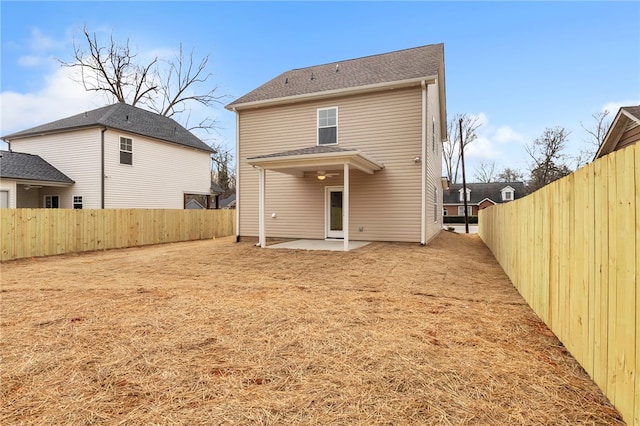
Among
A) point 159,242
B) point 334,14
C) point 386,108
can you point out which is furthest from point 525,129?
point 159,242

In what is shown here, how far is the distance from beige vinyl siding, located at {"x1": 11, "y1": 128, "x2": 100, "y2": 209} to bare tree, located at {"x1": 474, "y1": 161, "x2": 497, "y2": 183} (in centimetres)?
4801

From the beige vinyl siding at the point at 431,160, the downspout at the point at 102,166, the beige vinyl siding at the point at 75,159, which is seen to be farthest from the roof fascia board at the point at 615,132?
the beige vinyl siding at the point at 75,159

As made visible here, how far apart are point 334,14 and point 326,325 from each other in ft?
51.2

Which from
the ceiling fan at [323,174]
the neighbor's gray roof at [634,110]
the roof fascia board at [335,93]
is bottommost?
the ceiling fan at [323,174]

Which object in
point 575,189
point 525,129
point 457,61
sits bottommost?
point 575,189

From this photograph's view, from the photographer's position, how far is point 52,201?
17.0m

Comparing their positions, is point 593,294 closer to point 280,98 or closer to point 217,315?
point 217,315

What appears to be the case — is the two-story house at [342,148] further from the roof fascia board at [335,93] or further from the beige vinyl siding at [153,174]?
the beige vinyl siding at [153,174]

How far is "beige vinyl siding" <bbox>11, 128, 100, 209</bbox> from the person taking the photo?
1574cm

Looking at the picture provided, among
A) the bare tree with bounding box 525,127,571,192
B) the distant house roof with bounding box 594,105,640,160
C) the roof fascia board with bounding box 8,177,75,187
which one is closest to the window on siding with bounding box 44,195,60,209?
the roof fascia board with bounding box 8,177,75,187

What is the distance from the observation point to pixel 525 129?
3209cm

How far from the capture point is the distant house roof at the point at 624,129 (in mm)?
9188

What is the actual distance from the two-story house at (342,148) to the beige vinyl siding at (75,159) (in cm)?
814

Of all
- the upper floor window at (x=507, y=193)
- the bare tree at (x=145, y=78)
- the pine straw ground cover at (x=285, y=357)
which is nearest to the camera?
the pine straw ground cover at (x=285, y=357)
